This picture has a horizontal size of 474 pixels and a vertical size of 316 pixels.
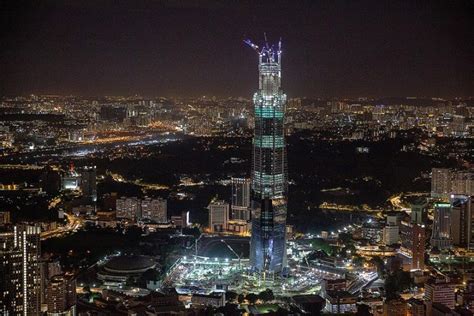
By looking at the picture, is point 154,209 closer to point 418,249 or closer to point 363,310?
point 418,249

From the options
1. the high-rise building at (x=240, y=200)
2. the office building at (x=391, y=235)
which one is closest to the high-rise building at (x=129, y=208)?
the high-rise building at (x=240, y=200)

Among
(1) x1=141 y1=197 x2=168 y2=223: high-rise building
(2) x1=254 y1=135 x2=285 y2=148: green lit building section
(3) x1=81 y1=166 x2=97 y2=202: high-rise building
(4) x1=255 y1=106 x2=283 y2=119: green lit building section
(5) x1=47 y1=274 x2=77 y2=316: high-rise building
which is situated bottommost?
(5) x1=47 y1=274 x2=77 y2=316: high-rise building

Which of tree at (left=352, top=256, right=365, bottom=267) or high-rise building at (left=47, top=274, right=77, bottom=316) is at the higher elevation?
high-rise building at (left=47, top=274, right=77, bottom=316)

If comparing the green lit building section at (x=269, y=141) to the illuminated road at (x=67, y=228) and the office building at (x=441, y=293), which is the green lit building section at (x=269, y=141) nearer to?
the office building at (x=441, y=293)

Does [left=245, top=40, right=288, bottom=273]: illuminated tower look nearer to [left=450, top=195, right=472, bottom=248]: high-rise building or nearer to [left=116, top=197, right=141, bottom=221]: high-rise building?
[left=450, top=195, right=472, bottom=248]: high-rise building

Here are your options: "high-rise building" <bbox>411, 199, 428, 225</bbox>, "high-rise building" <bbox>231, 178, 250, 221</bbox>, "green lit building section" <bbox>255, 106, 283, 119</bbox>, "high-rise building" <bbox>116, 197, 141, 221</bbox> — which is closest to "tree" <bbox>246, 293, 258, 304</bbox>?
"green lit building section" <bbox>255, 106, 283, 119</bbox>

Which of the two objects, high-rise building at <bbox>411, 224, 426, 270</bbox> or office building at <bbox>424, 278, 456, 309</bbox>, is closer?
office building at <bbox>424, 278, 456, 309</bbox>
